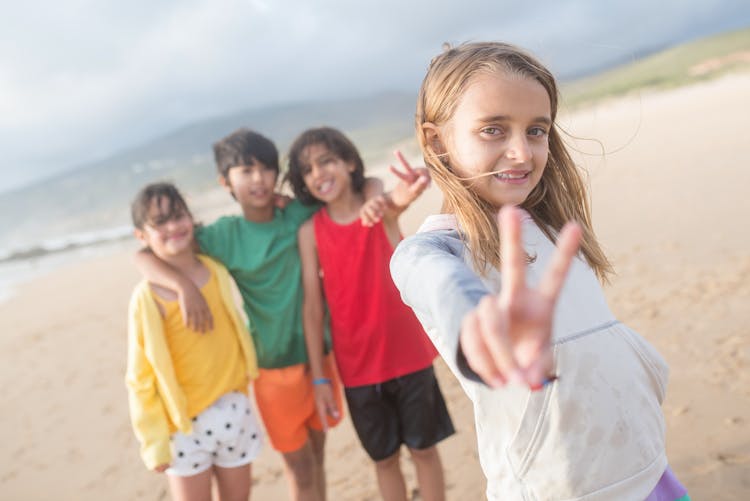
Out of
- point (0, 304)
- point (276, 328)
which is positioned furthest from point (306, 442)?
point (0, 304)

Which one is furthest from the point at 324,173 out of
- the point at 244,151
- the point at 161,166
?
the point at 161,166

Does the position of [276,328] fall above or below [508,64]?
below

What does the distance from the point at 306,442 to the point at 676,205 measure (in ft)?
23.1

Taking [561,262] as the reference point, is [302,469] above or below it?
below

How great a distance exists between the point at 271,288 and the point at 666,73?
54.0 metres

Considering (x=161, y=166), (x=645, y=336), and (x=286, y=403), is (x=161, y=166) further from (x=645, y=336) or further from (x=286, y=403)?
(x=286, y=403)

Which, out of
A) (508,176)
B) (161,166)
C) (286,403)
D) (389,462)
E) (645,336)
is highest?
(161,166)

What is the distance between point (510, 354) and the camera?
2.60 feet

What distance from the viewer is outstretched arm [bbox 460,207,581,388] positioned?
0.79m

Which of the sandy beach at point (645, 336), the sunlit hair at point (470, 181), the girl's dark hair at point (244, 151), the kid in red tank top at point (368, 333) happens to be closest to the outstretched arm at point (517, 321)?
the sunlit hair at point (470, 181)

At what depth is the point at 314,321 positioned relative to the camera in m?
2.72

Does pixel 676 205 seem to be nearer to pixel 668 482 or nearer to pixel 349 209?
pixel 349 209

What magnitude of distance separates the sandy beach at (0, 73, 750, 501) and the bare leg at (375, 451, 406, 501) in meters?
0.62

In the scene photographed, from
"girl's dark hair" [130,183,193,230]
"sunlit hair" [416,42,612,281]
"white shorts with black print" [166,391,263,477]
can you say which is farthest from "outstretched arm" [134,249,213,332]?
"sunlit hair" [416,42,612,281]
